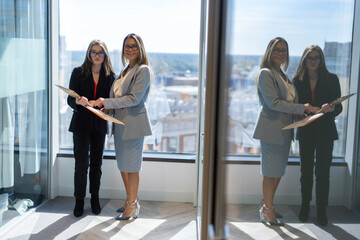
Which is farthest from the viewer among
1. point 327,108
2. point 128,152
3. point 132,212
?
point 132,212

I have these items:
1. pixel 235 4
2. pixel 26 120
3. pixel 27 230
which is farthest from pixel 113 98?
pixel 235 4

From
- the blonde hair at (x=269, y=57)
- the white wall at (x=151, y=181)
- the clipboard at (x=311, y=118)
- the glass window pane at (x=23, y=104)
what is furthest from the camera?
the white wall at (x=151, y=181)

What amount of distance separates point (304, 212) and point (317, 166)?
15cm

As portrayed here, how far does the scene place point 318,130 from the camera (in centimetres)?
118

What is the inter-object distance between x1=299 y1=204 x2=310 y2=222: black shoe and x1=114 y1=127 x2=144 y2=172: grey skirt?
2290 mm

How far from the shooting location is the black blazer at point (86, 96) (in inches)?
138

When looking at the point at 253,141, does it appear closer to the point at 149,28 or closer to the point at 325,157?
the point at 325,157

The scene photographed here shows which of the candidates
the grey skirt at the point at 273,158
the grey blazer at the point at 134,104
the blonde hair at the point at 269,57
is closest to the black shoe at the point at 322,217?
the grey skirt at the point at 273,158

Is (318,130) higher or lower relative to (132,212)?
higher

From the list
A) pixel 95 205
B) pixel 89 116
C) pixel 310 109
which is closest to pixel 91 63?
pixel 89 116

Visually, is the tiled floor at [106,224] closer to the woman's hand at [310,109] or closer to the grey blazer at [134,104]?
the grey blazer at [134,104]

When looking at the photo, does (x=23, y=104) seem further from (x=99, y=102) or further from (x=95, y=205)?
(x=95, y=205)

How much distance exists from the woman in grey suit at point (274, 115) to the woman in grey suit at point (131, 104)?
204 centimetres

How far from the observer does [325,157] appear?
1151mm
